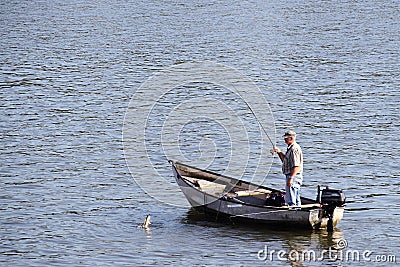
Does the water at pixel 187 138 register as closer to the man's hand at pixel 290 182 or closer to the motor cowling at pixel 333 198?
the motor cowling at pixel 333 198

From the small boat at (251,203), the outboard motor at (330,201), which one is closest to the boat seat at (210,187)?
the small boat at (251,203)

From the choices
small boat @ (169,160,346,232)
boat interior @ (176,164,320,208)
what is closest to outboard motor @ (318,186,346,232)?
small boat @ (169,160,346,232)

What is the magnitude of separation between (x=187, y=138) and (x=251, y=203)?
31.3 ft

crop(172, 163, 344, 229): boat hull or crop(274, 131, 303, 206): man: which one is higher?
crop(274, 131, 303, 206): man

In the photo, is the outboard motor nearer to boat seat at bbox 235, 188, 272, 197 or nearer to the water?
the water

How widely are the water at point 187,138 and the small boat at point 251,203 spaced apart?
34 centimetres

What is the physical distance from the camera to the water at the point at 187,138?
21.6 meters

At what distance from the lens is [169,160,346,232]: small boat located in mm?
21406

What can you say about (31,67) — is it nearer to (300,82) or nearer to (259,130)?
(300,82)

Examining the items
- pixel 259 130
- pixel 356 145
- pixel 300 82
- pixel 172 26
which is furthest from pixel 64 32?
pixel 356 145

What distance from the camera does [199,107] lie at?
37219 millimetres

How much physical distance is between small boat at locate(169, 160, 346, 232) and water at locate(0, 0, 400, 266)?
34cm

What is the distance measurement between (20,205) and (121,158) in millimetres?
5830

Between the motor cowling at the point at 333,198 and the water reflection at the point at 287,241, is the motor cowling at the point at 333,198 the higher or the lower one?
the higher one
